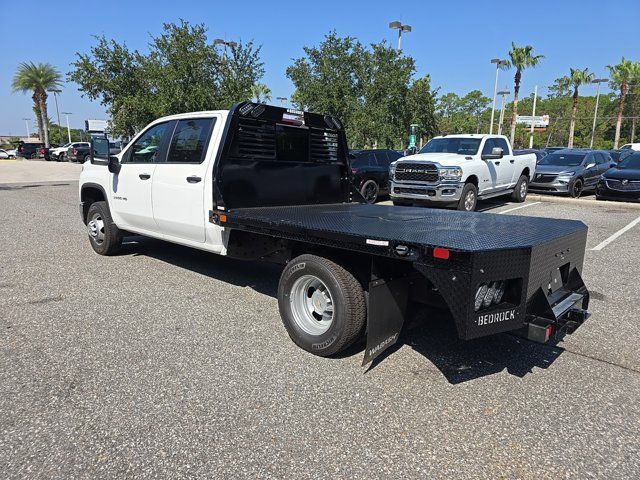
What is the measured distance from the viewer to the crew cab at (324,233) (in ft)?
9.70

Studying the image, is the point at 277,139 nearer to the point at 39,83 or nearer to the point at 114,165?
the point at 114,165

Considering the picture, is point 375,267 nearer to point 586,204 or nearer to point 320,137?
point 320,137

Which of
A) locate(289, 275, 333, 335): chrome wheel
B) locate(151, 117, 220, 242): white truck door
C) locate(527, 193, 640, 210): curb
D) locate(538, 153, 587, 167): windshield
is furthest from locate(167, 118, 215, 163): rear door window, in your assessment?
locate(538, 153, 587, 167): windshield

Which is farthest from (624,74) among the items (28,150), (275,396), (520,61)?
(28,150)

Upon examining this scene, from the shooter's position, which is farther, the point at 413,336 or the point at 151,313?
the point at 151,313

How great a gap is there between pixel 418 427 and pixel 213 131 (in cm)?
355

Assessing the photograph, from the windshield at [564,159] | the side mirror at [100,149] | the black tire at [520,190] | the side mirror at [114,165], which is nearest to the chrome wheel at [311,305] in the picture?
the side mirror at [114,165]

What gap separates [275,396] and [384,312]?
3.19 feet

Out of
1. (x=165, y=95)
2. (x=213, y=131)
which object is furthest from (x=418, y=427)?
(x=165, y=95)

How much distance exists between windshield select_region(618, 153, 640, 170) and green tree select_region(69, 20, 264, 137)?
15.2 metres

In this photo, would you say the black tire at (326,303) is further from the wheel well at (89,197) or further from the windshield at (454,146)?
the windshield at (454,146)

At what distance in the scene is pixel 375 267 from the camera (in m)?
3.33

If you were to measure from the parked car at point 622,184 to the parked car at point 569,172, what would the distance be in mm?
885

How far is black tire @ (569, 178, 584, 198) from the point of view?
14742 mm
